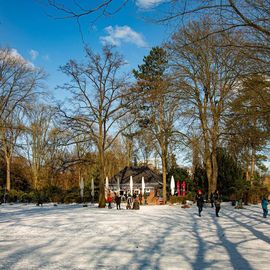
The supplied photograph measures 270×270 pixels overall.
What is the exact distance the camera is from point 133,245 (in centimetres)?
1095

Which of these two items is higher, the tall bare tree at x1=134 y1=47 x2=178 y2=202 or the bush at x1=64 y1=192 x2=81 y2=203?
the tall bare tree at x1=134 y1=47 x2=178 y2=202

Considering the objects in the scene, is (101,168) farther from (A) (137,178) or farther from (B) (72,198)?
(A) (137,178)

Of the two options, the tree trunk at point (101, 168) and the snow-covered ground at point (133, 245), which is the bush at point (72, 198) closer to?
the tree trunk at point (101, 168)

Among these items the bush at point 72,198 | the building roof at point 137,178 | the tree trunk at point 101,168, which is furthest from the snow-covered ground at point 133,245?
the building roof at point 137,178

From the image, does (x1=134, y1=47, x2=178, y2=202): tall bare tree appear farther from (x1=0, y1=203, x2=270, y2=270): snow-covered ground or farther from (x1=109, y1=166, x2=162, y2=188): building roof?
(x1=0, y1=203, x2=270, y2=270): snow-covered ground

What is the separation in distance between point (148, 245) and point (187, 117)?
17948 mm

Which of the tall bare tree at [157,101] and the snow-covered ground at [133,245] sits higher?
A: the tall bare tree at [157,101]

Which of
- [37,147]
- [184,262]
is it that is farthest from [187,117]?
[37,147]

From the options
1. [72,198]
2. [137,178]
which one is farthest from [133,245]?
[137,178]

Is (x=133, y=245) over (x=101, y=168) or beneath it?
beneath

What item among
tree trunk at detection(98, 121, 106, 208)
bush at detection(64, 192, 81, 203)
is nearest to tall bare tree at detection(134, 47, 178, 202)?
tree trunk at detection(98, 121, 106, 208)

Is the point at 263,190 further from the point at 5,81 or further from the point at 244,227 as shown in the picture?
the point at 5,81

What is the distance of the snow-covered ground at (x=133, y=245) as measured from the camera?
27.7 ft

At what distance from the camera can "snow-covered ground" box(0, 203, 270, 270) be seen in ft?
27.7
